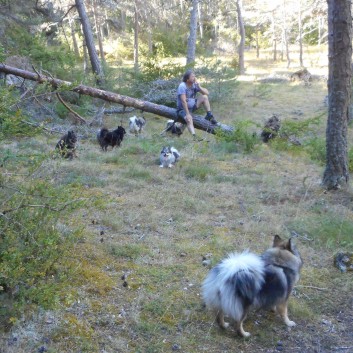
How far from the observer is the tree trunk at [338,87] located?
6.73 m

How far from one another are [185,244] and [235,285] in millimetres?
1777

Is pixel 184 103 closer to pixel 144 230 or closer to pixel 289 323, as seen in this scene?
pixel 144 230

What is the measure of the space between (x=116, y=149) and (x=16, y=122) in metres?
6.87

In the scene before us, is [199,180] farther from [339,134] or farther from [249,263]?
[249,263]

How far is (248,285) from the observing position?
11.7ft

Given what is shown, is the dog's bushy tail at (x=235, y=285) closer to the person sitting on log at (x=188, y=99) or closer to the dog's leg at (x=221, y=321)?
the dog's leg at (x=221, y=321)

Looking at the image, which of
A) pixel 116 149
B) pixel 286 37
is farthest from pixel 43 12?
pixel 286 37

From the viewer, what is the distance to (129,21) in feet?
106

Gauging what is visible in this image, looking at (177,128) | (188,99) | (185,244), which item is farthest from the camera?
(177,128)

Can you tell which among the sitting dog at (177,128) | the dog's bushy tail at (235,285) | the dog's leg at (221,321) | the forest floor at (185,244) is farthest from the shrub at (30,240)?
the sitting dog at (177,128)

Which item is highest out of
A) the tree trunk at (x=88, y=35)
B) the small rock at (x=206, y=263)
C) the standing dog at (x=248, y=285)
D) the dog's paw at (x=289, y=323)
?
the tree trunk at (x=88, y=35)

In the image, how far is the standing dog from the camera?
3576 millimetres

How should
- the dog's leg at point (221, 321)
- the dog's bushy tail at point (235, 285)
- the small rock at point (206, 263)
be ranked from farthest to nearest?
the small rock at point (206, 263)
the dog's leg at point (221, 321)
the dog's bushy tail at point (235, 285)

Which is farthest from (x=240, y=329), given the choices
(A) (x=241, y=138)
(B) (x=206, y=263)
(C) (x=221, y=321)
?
(A) (x=241, y=138)
